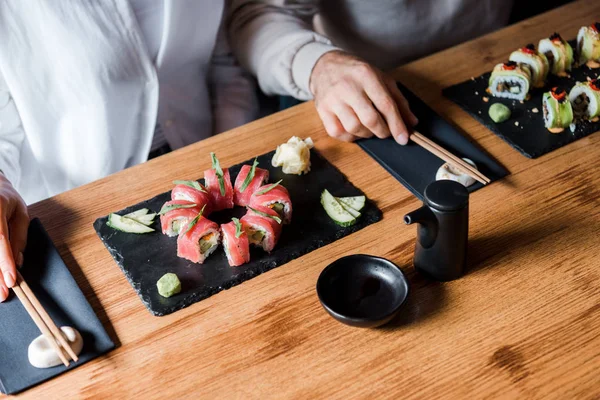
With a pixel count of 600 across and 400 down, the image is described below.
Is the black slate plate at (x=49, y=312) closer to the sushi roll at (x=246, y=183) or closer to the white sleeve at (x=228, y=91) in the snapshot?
the sushi roll at (x=246, y=183)

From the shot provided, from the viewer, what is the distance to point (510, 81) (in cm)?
165

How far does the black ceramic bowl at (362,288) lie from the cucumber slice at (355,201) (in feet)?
0.64

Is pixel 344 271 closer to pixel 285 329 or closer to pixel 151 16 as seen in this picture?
pixel 285 329

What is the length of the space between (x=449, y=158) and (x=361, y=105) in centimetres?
25

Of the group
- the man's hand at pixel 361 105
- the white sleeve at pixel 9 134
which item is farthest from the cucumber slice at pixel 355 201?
the white sleeve at pixel 9 134

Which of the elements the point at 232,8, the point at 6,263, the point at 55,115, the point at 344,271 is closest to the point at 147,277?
the point at 6,263

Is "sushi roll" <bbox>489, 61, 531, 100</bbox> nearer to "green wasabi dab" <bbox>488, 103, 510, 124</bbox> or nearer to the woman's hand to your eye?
"green wasabi dab" <bbox>488, 103, 510, 124</bbox>

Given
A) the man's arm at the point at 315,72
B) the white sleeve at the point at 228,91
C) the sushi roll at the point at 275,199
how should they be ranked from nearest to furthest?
the sushi roll at the point at 275,199, the man's arm at the point at 315,72, the white sleeve at the point at 228,91

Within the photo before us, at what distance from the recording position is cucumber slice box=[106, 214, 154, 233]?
1359 millimetres

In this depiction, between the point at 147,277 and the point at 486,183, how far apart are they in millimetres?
727

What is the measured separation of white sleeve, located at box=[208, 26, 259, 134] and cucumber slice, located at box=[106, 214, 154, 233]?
0.77m

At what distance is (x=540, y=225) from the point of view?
1.31m

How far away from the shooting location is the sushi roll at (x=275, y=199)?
1.31 meters

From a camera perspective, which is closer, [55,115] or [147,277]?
[147,277]
